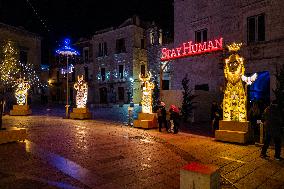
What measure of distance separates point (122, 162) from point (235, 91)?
6676mm

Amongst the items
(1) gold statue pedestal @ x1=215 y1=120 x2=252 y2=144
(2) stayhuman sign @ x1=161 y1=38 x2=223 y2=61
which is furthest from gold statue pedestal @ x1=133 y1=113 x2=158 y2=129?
(2) stayhuman sign @ x1=161 y1=38 x2=223 y2=61

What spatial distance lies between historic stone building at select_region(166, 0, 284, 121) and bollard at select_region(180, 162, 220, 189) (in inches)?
476

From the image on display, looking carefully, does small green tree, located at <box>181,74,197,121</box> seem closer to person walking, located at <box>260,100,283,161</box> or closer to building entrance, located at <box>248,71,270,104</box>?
building entrance, located at <box>248,71,270,104</box>

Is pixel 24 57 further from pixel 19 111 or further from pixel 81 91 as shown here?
pixel 81 91

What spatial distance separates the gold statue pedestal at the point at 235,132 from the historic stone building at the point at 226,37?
4.65m

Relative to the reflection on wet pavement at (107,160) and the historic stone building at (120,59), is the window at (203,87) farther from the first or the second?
the historic stone building at (120,59)

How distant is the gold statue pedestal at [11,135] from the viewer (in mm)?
10992

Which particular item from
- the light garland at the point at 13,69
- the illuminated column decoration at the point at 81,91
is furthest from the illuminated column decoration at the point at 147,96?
the light garland at the point at 13,69

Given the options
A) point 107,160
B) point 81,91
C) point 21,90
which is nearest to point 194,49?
point 81,91

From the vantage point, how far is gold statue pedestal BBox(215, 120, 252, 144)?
11.2 metres

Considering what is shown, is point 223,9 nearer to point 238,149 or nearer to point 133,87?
point 238,149

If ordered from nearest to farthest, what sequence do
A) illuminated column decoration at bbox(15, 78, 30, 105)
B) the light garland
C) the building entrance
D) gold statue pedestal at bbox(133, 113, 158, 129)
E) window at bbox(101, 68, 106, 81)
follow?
gold statue pedestal at bbox(133, 113, 158, 129) → the building entrance → illuminated column decoration at bbox(15, 78, 30, 105) → the light garland → window at bbox(101, 68, 106, 81)

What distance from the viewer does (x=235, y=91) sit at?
39.6ft

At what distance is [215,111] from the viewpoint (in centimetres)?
1447
